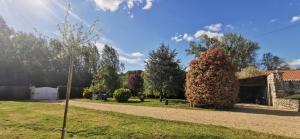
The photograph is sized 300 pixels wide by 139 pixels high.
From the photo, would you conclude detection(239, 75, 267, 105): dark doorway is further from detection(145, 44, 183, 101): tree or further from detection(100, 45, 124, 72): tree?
detection(100, 45, 124, 72): tree

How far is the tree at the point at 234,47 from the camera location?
35344 mm

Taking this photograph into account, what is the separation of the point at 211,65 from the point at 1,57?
80.9ft

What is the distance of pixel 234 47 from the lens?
40.7 metres

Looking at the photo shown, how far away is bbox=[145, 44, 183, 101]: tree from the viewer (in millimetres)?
21033

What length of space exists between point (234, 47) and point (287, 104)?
2539 cm

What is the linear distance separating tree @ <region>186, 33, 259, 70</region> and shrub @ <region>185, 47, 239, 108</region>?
777 inches

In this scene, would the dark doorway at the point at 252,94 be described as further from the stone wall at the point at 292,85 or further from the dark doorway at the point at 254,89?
the stone wall at the point at 292,85

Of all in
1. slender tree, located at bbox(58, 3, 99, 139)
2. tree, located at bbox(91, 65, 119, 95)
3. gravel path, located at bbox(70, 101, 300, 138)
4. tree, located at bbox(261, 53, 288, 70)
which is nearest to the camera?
slender tree, located at bbox(58, 3, 99, 139)

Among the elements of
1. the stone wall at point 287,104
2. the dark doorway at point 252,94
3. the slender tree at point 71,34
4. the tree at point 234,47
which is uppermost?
the tree at point 234,47

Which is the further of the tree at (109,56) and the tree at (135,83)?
the tree at (109,56)

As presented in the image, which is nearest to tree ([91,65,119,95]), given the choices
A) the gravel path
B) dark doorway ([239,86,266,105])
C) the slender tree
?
the gravel path

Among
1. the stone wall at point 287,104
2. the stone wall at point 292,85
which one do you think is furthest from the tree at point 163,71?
the stone wall at point 292,85

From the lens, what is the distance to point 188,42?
117 feet

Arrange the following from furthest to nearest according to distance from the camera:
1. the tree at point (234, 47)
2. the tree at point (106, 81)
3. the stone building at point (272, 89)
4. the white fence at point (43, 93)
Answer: the tree at point (234, 47), the white fence at point (43, 93), the tree at point (106, 81), the stone building at point (272, 89)
